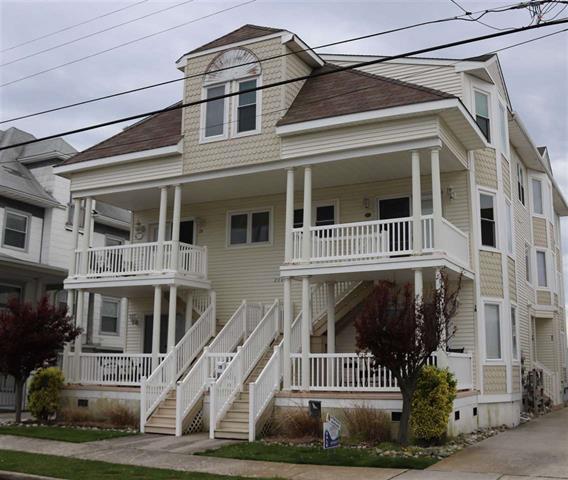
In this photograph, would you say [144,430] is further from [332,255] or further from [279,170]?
[279,170]

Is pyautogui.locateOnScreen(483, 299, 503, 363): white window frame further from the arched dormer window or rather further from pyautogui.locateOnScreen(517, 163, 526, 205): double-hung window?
the arched dormer window

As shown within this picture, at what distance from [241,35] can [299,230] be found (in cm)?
611

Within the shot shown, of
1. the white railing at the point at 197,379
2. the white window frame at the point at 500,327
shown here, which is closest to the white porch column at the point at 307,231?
the white railing at the point at 197,379

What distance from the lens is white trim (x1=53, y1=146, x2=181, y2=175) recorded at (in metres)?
18.6

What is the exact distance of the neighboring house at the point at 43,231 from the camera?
82.2ft

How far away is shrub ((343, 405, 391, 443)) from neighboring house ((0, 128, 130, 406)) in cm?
1365

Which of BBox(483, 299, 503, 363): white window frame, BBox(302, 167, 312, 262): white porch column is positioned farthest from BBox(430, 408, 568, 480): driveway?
BBox(302, 167, 312, 262): white porch column

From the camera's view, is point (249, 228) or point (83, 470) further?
point (249, 228)

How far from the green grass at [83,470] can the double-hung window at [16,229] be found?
579 inches

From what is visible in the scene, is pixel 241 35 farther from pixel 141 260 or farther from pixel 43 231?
pixel 43 231

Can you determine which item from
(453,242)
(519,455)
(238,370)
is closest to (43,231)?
(238,370)

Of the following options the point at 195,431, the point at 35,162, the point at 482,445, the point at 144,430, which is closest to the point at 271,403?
the point at 195,431

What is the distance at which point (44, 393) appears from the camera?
17766 millimetres

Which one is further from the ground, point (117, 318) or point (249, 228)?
point (249, 228)
